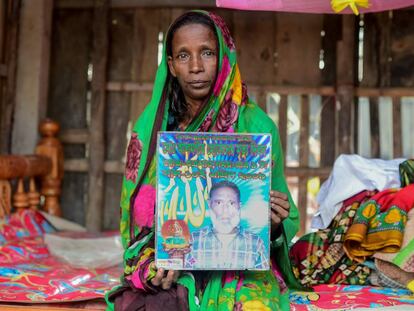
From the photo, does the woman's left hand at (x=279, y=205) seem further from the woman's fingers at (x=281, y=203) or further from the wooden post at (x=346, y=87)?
the wooden post at (x=346, y=87)

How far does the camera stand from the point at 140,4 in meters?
4.33

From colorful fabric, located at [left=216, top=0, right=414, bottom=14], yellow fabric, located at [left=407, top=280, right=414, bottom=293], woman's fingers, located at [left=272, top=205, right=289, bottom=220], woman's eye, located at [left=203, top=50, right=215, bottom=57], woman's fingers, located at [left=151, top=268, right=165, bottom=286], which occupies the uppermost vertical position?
colorful fabric, located at [left=216, top=0, right=414, bottom=14]

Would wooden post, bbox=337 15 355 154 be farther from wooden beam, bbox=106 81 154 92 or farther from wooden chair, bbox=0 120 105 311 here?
wooden chair, bbox=0 120 105 311

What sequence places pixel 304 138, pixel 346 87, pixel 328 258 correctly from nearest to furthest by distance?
pixel 328 258 < pixel 346 87 < pixel 304 138

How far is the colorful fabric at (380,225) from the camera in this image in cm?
262

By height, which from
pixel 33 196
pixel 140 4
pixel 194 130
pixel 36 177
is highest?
pixel 140 4

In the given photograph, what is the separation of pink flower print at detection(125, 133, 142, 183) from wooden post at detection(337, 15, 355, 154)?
2.17m

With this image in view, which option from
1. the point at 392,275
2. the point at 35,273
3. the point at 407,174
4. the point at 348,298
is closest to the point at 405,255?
the point at 392,275

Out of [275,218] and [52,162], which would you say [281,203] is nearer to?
[275,218]

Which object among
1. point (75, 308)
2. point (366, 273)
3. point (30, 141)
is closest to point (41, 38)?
point (30, 141)

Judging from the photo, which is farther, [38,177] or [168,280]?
[38,177]

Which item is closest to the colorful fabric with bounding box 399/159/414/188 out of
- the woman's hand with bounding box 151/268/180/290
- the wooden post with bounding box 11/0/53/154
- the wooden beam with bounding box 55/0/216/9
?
the woman's hand with bounding box 151/268/180/290

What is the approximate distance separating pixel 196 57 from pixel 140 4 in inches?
89.7

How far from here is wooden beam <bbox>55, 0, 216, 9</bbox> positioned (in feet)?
14.0
